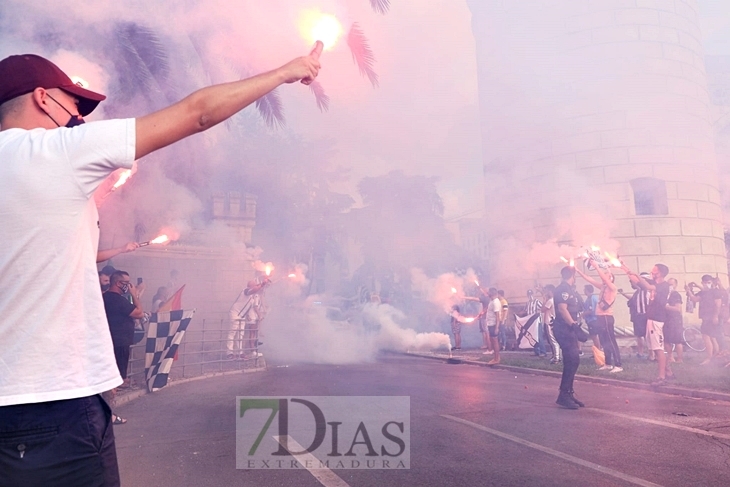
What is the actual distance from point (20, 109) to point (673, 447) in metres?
4.81

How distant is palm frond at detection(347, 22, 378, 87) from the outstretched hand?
749cm

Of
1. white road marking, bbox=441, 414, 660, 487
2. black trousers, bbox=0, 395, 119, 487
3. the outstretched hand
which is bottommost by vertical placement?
white road marking, bbox=441, 414, 660, 487

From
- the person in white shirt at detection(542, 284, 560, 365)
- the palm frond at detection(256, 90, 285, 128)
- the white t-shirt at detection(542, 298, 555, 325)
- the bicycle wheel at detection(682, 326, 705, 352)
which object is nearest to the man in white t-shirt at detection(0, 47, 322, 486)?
the palm frond at detection(256, 90, 285, 128)

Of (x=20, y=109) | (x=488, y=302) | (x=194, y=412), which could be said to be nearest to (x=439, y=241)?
(x=488, y=302)

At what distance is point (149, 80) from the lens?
28.5ft

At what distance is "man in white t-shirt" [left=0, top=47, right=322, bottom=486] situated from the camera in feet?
3.81

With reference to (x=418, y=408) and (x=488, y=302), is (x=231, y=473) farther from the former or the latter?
(x=488, y=302)

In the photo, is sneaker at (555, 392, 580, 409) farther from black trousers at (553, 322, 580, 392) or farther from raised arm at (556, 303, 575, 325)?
raised arm at (556, 303, 575, 325)

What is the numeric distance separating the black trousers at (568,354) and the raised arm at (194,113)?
17.8 ft

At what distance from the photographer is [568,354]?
5875 mm

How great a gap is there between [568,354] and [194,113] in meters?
5.60

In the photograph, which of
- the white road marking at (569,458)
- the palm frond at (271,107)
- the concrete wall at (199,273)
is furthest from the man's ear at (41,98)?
the concrete wall at (199,273)

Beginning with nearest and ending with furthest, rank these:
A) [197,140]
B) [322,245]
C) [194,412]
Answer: [194,412] → [197,140] → [322,245]

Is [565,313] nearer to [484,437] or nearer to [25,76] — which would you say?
[484,437]
